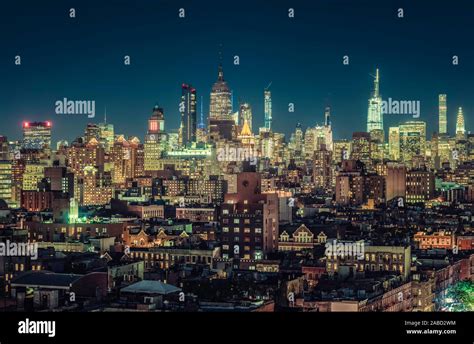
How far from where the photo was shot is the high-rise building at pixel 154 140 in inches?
3112

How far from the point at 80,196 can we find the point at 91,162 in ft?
27.7

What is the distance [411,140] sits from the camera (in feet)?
262

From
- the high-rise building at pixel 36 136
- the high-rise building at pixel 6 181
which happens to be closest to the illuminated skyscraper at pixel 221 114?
the high-rise building at pixel 36 136

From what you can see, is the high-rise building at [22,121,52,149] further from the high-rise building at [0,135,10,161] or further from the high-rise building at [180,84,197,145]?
the high-rise building at [180,84,197,145]

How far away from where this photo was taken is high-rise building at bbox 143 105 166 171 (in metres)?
79.1

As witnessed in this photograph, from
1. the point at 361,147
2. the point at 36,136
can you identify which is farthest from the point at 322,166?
the point at 36,136

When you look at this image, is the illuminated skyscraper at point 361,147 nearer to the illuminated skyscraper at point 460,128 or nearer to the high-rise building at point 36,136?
the illuminated skyscraper at point 460,128

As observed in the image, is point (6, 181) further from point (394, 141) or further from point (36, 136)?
point (394, 141)

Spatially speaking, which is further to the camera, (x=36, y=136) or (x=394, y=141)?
(x=394, y=141)

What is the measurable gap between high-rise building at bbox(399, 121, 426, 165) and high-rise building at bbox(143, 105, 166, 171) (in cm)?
1743

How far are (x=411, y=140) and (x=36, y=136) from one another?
30.5 meters

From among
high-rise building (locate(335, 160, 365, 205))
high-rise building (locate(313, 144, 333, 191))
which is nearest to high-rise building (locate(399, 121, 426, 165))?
high-rise building (locate(313, 144, 333, 191))

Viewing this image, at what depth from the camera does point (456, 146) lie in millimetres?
77438

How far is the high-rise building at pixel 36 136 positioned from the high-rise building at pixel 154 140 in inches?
658
